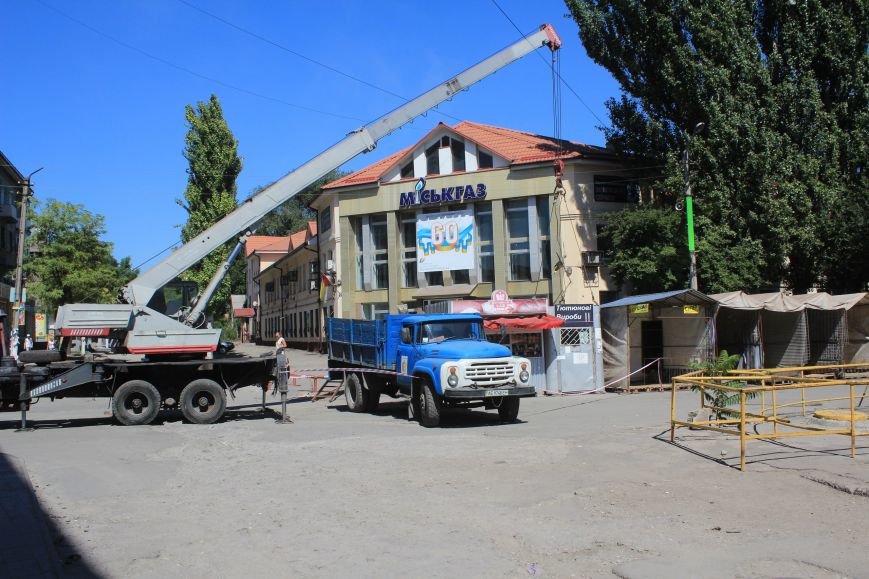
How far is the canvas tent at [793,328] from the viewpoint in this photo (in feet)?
85.7

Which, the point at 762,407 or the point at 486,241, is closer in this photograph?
the point at 762,407

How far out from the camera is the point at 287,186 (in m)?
21.1

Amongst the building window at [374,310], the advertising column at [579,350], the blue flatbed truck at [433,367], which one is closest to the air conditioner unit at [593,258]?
the advertising column at [579,350]

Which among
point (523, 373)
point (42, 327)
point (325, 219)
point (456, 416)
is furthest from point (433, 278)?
point (42, 327)

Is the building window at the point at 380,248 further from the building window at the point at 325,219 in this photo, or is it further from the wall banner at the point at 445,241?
the building window at the point at 325,219

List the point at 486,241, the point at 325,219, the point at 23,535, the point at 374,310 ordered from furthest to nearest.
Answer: the point at 325,219 < the point at 374,310 < the point at 486,241 < the point at 23,535

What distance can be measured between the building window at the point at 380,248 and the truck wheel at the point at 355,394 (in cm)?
1754

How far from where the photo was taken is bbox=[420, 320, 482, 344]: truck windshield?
17.4 m

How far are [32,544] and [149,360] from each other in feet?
36.9

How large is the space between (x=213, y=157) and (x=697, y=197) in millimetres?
29491

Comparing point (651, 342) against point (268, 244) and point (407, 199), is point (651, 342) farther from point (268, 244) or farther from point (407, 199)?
point (268, 244)

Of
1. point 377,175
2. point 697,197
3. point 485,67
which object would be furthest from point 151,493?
point 377,175

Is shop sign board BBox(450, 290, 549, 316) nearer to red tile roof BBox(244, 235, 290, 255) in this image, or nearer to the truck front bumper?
the truck front bumper

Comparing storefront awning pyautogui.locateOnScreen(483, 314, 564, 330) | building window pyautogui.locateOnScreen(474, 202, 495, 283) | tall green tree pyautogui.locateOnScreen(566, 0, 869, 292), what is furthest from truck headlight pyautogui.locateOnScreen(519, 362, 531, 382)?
building window pyautogui.locateOnScreen(474, 202, 495, 283)
